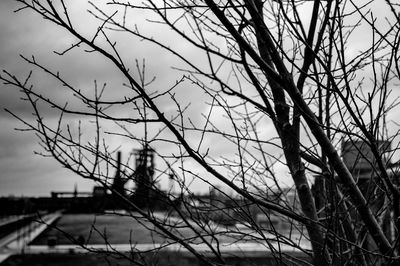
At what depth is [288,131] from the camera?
8.50 feet

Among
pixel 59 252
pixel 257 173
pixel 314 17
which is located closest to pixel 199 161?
pixel 314 17

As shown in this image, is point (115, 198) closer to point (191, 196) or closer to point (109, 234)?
point (191, 196)

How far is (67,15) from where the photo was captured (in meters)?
1.91

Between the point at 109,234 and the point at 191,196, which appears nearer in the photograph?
the point at 191,196

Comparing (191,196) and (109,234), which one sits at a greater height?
(109,234)

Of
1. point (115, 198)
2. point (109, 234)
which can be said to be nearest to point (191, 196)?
point (115, 198)

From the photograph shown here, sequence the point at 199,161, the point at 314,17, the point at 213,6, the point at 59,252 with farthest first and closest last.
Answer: the point at 59,252 < the point at 314,17 < the point at 199,161 < the point at 213,6

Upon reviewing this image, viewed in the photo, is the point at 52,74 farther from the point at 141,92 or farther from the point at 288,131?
the point at 288,131

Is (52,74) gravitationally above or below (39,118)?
above

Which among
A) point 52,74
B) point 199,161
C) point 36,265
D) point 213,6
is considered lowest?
point 36,265

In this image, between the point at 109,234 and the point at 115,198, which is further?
the point at 109,234

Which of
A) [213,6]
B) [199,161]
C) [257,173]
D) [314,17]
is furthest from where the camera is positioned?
[257,173]

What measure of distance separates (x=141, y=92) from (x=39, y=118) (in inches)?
26.5

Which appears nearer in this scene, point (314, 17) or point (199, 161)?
point (199, 161)
